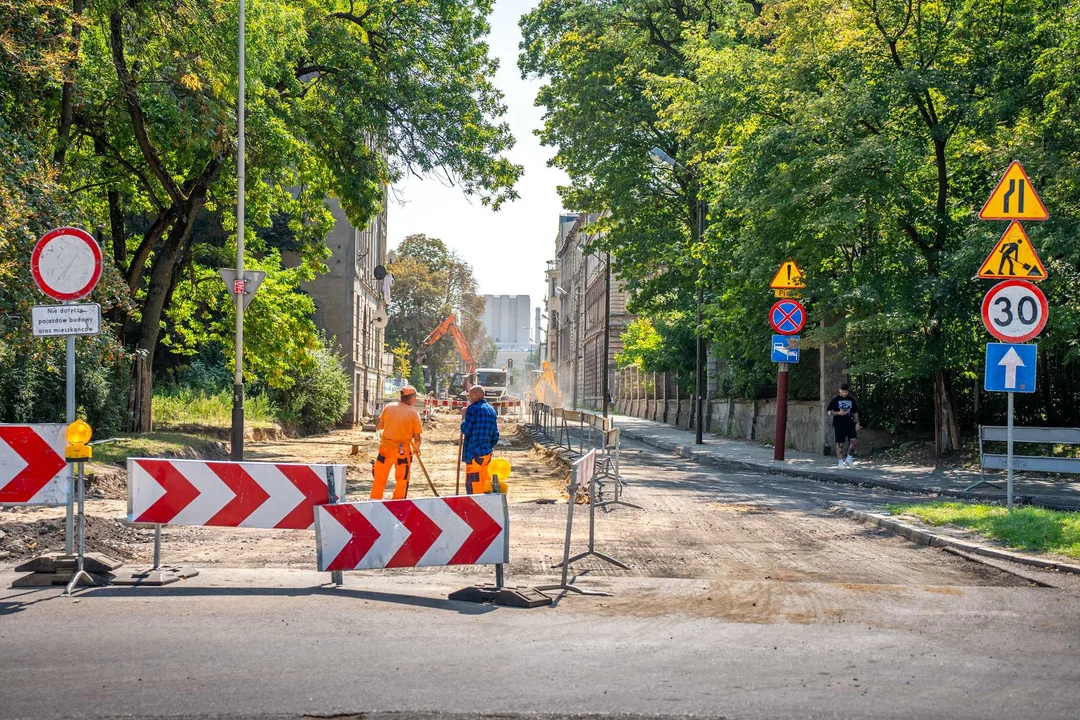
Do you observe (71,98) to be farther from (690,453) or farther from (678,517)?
(690,453)

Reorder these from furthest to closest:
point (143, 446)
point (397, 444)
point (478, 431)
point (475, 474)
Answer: point (143, 446) < point (397, 444) < point (478, 431) < point (475, 474)

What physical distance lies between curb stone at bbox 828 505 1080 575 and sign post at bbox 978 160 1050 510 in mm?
1629

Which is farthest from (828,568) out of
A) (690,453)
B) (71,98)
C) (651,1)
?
(651,1)

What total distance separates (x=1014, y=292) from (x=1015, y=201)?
3.65 ft

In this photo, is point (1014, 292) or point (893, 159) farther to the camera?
point (893, 159)

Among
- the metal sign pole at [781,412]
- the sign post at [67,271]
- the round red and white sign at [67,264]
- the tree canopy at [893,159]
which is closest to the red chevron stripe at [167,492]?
the sign post at [67,271]

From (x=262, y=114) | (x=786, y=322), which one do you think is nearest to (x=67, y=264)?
(x=262, y=114)

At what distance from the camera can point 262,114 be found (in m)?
21.2

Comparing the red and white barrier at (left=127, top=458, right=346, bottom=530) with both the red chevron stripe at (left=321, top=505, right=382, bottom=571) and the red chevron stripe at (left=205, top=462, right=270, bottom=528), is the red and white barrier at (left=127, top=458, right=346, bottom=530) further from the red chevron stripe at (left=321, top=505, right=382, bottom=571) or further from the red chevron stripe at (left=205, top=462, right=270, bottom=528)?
the red chevron stripe at (left=321, top=505, right=382, bottom=571)

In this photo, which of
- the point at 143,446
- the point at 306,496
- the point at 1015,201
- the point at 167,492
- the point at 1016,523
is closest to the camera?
the point at 306,496

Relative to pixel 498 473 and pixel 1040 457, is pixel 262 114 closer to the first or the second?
pixel 498 473

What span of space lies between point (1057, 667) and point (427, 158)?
19599 millimetres

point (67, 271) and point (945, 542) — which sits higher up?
point (67, 271)

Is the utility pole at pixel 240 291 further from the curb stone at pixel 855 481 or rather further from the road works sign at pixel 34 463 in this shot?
the curb stone at pixel 855 481
